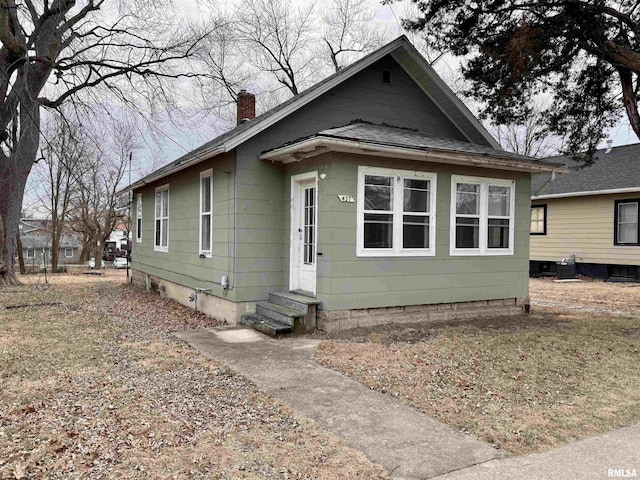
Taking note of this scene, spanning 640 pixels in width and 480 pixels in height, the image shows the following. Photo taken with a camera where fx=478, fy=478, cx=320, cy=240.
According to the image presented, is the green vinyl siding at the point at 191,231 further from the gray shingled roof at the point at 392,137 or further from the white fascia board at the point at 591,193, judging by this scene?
the white fascia board at the point at 591,193

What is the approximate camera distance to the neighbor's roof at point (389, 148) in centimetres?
734

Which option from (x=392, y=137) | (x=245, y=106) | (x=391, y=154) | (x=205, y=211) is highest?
(x=245, y=106)

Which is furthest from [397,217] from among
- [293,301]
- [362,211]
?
[293,301]

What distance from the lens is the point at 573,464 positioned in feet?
11.5

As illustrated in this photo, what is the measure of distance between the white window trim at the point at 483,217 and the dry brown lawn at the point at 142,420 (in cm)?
516

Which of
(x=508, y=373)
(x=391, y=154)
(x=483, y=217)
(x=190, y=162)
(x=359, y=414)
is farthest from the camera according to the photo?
(x=190, y=162)

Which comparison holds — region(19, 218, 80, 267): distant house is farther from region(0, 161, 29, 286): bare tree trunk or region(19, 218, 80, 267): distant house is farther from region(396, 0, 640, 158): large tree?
region(396, 0, 640, 158): large tree

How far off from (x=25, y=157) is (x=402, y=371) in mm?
14034

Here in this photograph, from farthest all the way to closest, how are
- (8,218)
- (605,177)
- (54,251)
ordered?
(54,251) → (605,177) → (8,218)

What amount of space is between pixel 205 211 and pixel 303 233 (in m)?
2.55

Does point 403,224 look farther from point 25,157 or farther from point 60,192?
point 60,192

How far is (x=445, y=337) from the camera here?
750 centimetres

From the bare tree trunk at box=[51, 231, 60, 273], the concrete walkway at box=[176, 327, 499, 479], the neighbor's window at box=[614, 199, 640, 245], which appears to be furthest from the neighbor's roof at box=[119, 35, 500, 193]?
the bare tree trunk at box=[51, 231, 60, 273]

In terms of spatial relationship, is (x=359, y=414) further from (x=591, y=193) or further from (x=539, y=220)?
(x=539, y=220)
